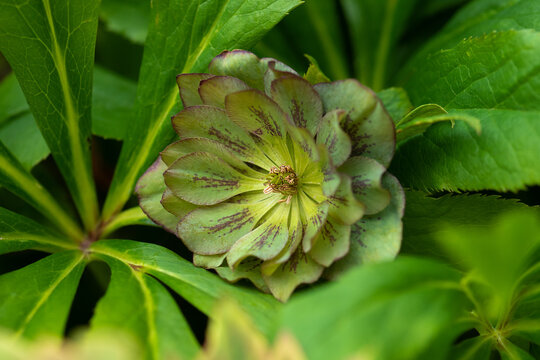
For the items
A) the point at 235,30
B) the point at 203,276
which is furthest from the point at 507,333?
the point at 235,30

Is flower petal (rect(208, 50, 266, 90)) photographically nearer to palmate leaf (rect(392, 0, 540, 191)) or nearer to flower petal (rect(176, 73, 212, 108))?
flower petal (rect(176, 73, 212, 108))

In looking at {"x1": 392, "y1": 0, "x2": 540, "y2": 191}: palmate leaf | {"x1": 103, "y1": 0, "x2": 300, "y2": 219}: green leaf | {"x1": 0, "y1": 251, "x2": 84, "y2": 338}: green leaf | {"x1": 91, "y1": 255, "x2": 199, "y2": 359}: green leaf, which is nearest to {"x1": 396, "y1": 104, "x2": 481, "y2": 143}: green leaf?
{"x1": 392, "y1": 0, "x2": 540, "y2": 191}: palmate leaf

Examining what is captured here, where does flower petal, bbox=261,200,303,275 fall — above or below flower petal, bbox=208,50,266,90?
below

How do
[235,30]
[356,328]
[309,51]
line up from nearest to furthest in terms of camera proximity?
[356,328], [235,30], [309,51]

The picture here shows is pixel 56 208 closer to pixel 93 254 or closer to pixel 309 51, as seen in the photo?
pixel 93 254

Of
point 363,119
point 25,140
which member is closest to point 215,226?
point 363,119

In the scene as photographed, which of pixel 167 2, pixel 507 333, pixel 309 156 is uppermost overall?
pixel 167 2
